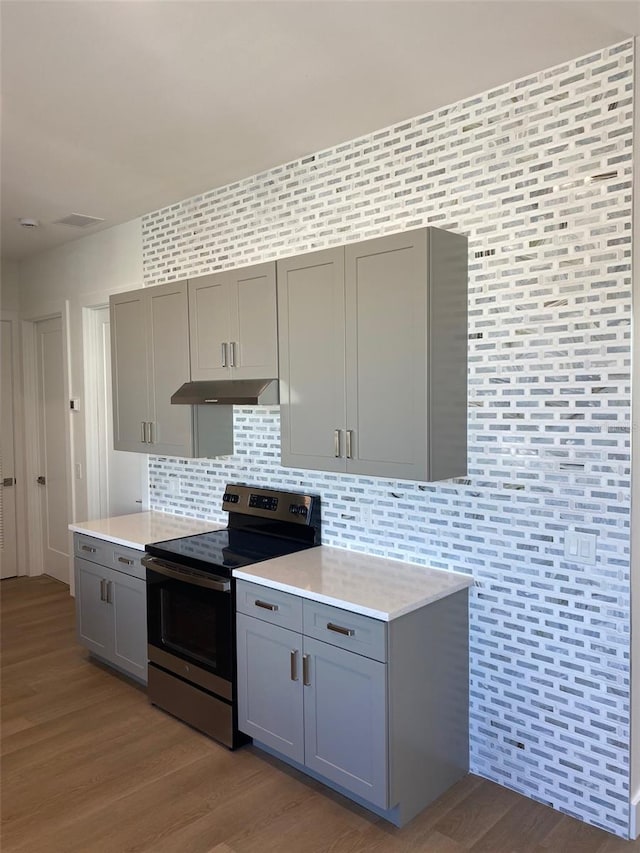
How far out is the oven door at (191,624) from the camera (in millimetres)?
2924

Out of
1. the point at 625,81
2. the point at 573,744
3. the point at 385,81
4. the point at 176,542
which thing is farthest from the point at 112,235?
the point at 573,744

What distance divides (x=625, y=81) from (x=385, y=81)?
2.75 ft

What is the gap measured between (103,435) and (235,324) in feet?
7.29

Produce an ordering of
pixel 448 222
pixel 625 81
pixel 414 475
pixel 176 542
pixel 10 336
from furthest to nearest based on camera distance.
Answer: pixel 10 336
pixel 176 542
pixel 448 222
pixel 414 475
pixel 625 81

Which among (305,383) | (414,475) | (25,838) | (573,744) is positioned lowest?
(25,838)

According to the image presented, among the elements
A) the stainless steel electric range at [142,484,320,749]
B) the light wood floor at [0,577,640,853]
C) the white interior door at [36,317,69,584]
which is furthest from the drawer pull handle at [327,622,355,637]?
the white interior door at [36,317,69,584]

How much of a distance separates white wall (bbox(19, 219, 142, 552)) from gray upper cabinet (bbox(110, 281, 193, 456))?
568 mm

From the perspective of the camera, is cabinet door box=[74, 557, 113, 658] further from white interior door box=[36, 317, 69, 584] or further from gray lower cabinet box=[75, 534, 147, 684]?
white interior door box=[36, 317, 69, 584]

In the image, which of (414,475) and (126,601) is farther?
(126,601)

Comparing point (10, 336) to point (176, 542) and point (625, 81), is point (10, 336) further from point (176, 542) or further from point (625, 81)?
point (625, 81)

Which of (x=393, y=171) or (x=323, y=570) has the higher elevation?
(x=393, y=171)

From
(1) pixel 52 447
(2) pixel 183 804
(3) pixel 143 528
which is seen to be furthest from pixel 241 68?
(1) pixel 52 447

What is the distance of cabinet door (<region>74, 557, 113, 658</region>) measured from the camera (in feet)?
12.2

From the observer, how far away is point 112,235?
15.1 feet
